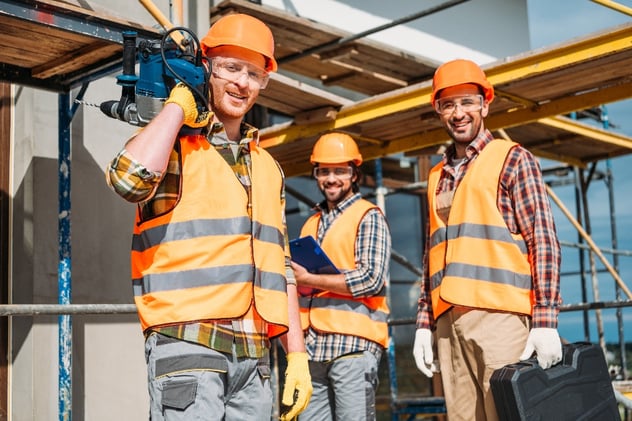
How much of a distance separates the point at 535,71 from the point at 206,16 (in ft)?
8.15

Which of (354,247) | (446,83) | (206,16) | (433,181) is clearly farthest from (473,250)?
(206,16)

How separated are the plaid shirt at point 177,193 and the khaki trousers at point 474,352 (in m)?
1.18

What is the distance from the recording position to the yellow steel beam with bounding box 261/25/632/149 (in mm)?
5020

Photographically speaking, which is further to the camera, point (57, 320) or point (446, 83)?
point (57, 320)

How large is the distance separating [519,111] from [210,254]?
4.12 metres

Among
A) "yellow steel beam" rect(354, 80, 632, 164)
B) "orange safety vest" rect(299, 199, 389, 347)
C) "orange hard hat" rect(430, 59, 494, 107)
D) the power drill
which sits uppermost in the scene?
"yellow steel beam" rect(354, 80, 632, 164)

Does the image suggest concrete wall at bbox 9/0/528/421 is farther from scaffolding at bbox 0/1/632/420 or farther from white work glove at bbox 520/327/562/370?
white work glove at bbox 520/327/562/370

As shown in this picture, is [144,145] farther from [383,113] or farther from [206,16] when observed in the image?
[206,16]

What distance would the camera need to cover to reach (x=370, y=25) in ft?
28.3

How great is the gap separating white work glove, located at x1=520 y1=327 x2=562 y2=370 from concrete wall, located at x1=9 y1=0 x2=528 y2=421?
9.31ft

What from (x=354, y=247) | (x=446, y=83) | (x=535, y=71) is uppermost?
(x=535, y=71)

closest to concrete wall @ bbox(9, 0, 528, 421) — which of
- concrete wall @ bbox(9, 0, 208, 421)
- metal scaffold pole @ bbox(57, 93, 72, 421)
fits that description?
concrete wall @ bbox(9, 0, 208, 421)

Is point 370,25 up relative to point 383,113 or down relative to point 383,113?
up

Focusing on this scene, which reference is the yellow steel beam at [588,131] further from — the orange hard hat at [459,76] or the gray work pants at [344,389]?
the gray work pants at [344,389]
